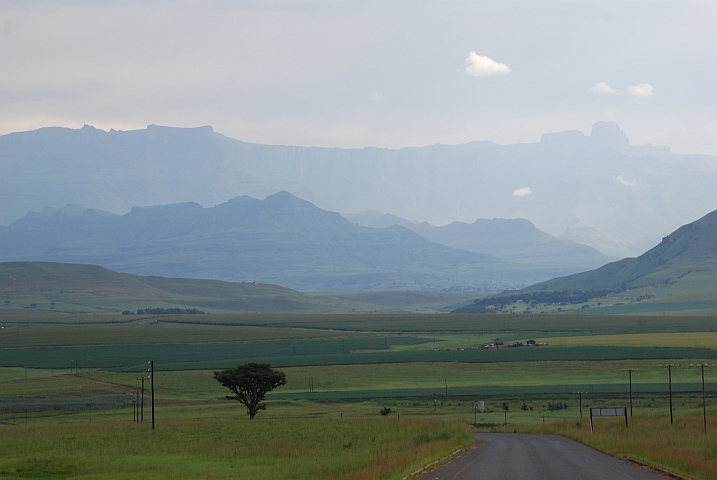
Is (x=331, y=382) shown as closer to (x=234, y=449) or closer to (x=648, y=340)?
(x=234, y=449)

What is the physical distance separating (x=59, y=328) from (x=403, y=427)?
154834mm

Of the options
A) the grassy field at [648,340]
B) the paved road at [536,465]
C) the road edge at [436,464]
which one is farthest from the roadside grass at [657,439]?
the grassy field at [648,340]

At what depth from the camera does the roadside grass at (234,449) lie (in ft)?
126

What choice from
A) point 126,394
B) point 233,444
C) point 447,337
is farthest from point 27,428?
point 447,337

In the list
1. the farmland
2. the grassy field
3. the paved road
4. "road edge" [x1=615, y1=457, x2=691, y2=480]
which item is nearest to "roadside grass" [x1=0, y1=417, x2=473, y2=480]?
the farmland

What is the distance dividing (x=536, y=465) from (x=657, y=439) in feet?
47.7

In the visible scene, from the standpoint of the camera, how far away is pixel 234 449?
4859cm

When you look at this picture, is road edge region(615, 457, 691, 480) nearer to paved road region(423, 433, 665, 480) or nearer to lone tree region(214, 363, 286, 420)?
paved road region(423, 433, 665, 480)

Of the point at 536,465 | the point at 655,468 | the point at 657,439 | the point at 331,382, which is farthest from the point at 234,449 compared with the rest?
the point at 331,382

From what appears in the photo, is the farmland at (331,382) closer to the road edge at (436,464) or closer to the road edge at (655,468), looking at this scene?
the road edge at (436,464)

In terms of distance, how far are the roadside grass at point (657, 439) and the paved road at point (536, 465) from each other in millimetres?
1149

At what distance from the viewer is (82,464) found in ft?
141

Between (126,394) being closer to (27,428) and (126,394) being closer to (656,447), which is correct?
(27,428)

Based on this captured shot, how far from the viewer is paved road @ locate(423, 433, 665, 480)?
32438 mm
